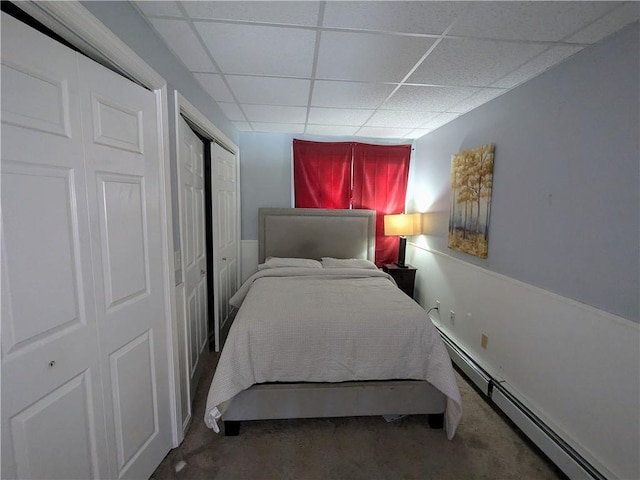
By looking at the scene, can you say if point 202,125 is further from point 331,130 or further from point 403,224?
point 403,224

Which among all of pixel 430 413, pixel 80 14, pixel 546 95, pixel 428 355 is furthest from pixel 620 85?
pixel 80 14

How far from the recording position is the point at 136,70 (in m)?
1.33

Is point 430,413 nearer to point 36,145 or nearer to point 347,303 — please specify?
point 347,303

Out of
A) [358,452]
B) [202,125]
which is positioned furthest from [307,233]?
[358,452]

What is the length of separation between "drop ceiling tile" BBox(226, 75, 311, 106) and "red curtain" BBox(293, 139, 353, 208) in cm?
125

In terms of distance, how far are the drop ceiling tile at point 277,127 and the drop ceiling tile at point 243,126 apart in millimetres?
63

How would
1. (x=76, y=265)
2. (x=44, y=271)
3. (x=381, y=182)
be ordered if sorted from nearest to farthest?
(x=44, y=271) < (x=76, y=265) < (x=381, y=182)

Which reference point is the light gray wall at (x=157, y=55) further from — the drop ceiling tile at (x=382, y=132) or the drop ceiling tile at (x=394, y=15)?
the drop ceiling tile at (x=382, y=132)

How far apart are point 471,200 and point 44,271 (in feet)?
9.39

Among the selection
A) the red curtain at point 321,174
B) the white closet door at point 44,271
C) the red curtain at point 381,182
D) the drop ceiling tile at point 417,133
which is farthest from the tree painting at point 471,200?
the white closet door at point 44,271

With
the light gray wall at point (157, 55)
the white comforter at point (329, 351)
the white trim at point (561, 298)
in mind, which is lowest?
the white comforter at point (329, 351)

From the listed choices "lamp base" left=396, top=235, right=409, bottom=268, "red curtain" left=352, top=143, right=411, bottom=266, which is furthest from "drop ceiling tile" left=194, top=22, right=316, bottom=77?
"lamp base" left=396, top=235, right=409, bottom=268

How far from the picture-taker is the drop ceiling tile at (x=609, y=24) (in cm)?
130

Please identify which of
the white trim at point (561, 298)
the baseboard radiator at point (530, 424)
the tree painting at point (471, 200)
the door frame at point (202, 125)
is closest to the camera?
the white trim at point (561, 298)
